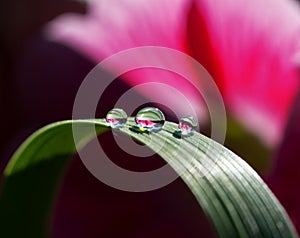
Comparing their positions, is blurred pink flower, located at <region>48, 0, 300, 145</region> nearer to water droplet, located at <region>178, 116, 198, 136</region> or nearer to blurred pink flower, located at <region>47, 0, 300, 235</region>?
blurred pink flower, located at <region>47, 0, 300, 235</region>

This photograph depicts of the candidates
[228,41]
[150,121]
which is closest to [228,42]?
[228,41]

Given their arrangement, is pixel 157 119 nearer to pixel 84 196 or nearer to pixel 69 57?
pixel 84 196

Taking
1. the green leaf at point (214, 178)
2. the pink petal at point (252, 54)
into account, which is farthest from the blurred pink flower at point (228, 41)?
the green leaf at point (214, 178)

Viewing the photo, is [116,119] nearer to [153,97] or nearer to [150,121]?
[150,121]

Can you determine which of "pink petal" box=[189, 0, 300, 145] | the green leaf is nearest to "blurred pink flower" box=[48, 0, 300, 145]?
"pink petal" box=[189, 0, 300, 145]

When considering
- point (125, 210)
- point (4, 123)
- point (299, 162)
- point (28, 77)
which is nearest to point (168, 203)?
point (125, 210)

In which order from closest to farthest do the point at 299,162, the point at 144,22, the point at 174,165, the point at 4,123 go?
the point at 174,165 → the point at 299,162 → the point at 144,22 → the point at 4,123
